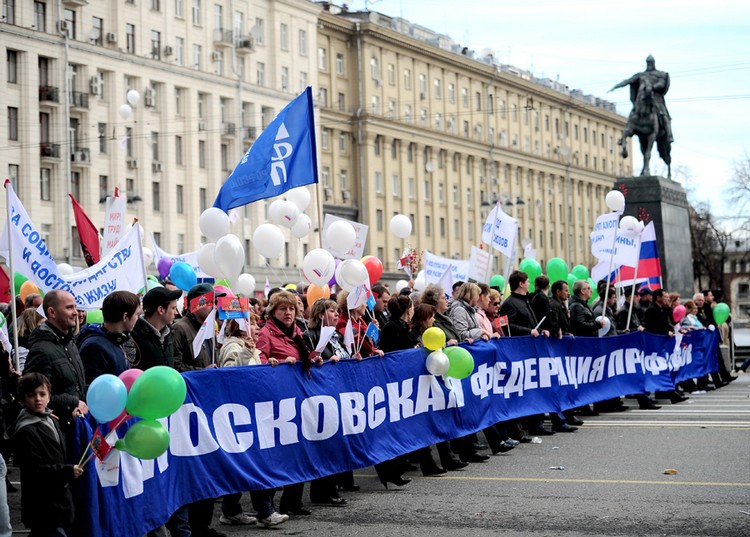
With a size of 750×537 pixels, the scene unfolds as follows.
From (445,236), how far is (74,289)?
7644cm

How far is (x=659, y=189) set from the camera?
29906 millimetres

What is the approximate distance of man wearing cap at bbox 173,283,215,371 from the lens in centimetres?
970

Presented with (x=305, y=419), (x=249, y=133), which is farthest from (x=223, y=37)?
(x=305, y=419)

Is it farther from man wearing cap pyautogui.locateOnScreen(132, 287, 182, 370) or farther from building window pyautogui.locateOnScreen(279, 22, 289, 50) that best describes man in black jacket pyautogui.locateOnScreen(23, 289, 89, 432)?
building window pyautogui.locateOnScreen(279, 22, 289, 50)

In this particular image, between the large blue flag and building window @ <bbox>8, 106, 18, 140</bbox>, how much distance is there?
1652 inches

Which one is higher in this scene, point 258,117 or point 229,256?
point 258,117

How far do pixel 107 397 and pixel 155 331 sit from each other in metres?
1.74

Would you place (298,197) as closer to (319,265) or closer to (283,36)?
(319,265)

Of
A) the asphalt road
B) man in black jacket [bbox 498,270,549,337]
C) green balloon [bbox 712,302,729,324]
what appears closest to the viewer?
the asphalt road

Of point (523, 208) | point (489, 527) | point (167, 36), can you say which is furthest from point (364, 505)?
point (523, 208)

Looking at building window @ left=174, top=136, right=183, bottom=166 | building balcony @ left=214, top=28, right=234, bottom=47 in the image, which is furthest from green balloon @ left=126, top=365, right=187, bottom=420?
building balcony @ left=214, top=28, right=234, bottom=47

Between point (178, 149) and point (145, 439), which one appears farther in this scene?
point (178, 149)

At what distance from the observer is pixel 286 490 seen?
983cm

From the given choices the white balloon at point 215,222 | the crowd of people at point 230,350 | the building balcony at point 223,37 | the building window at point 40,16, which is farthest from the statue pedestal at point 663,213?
the building balcony at point 223,37
